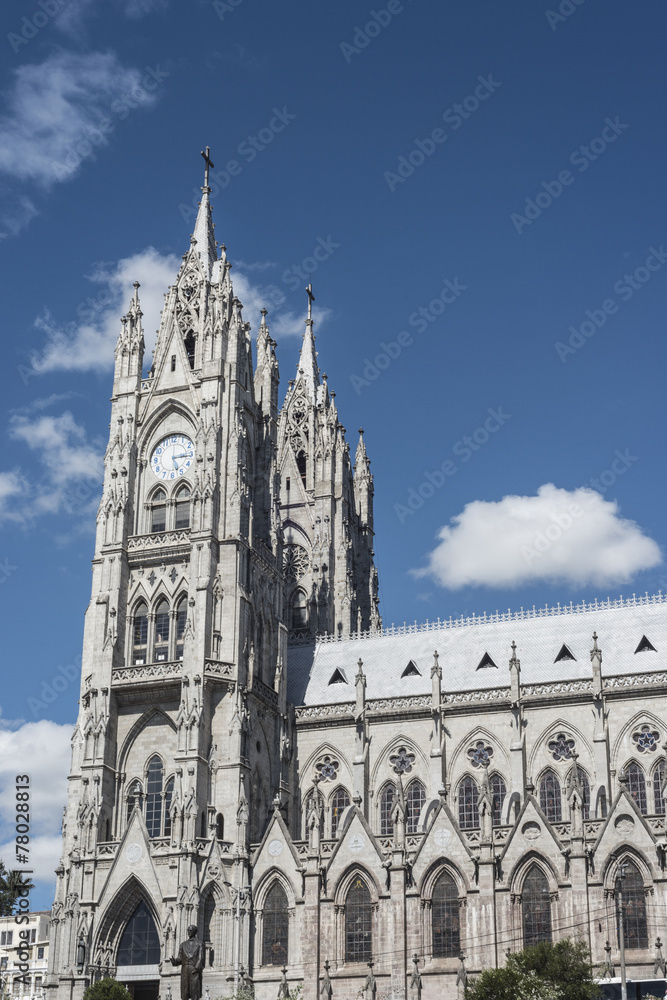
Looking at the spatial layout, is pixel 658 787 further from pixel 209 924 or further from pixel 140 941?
pixel 140 941

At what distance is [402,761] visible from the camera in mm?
61969

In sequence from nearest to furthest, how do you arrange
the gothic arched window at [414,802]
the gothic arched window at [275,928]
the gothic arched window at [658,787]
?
the gothic arched window at [275,928], the gothic arched window at [658,787], the gothic arched window at [414,802]

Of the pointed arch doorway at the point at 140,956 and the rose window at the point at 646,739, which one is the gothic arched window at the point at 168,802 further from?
the rose window at the point at 646,739

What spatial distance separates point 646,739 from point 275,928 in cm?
1879

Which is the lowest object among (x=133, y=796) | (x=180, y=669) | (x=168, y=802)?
(x=168, y=802)

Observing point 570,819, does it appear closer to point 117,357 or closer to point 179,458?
point 179,458

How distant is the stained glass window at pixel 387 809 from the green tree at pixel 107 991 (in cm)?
1549

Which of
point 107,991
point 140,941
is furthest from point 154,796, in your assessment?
point 107,991

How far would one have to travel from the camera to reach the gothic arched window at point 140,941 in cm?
5400

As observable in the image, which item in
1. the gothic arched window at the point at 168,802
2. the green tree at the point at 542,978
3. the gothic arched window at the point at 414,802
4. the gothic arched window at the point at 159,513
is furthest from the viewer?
the gothic arched window at the point at 159,513

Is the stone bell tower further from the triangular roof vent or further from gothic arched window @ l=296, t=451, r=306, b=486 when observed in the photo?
gothic arched window @ l=296, t=451, r=306, b=486

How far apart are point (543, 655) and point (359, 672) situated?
9.29m

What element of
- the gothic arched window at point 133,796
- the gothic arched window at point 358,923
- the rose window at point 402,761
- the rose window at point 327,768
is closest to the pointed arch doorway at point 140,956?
the gothic arched window at point 133,796

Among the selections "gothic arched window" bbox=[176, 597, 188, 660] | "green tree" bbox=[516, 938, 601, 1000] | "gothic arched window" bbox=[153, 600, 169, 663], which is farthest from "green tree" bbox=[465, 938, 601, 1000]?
"gothic arched window" bbox=[153, 600, 169, 663]
